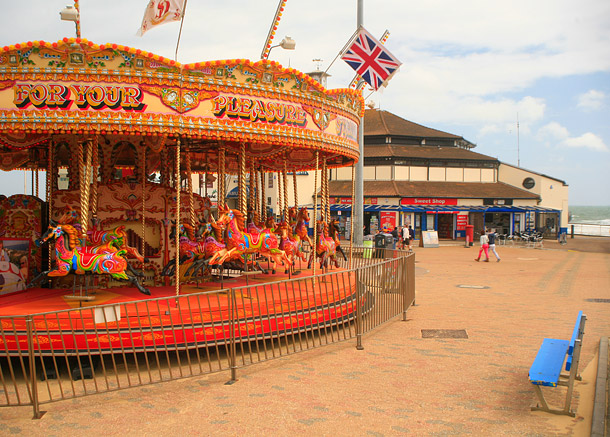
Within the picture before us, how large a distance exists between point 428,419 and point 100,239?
20.6ft

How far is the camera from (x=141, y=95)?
8.31 meters

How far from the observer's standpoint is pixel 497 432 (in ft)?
17.8

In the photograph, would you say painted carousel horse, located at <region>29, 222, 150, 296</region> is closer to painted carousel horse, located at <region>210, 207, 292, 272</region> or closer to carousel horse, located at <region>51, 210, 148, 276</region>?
carousel horse, located at <region>51, 210, 148, 276</region>

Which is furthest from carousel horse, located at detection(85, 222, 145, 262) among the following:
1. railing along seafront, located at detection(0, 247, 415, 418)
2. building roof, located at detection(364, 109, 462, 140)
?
building roof, located at detection(364, 109, 462, 140)

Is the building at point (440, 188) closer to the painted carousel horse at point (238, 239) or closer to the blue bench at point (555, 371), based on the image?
the painted carousel horse at point (238, 239)

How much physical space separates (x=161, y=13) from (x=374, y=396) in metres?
7.24

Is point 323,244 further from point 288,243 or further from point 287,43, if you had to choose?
point 287,43

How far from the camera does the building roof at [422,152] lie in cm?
4266

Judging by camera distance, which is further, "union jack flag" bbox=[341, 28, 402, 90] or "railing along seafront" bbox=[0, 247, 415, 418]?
"union jack flag" bbox=[341, 28, 402, 90]

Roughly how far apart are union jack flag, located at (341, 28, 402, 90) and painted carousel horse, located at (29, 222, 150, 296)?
982cm

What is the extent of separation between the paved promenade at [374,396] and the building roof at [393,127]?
35.1m

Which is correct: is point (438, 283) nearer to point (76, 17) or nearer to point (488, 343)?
point (488, 343)

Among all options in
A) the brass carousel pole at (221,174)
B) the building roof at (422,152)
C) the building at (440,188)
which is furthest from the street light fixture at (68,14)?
the building roof at (422,152)

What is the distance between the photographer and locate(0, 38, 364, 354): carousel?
8.00 metres
